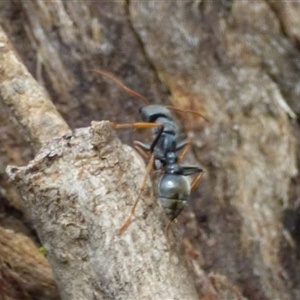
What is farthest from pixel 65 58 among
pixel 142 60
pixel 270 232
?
pixel 270 232

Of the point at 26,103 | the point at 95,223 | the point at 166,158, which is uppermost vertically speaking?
the point at 26,103

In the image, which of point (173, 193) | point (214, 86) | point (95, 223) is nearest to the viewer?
point (95, 223)

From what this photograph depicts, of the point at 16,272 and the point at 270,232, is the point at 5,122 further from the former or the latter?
the point at 270,232

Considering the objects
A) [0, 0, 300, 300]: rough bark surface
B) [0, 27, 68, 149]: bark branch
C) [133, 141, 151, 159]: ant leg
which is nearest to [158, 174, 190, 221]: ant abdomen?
[133, 141, 151, 159]: ant leg

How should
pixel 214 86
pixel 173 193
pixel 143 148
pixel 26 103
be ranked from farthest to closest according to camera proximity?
1. pixel 214 86
2. pixel 143 148
3. pixel 173 193
4. pixel 26 103

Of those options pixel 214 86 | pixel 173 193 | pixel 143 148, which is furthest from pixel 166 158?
pixel 214 86

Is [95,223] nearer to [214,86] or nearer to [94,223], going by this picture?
[94,223]

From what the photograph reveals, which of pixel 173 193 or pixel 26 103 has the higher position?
pixel 26 103
